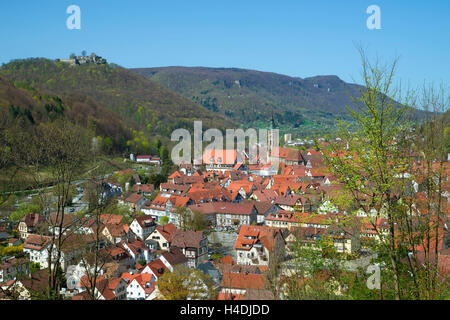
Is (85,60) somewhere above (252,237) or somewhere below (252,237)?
above

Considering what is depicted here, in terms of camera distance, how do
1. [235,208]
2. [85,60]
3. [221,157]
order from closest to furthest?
[235,208] < [221,157] < [85,60]

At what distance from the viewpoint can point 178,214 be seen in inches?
953

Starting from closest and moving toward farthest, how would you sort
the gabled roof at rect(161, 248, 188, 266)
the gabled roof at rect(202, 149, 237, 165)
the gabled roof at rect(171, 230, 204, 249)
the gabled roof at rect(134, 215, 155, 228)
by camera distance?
the gabled roof at rect(161, 248, 188, 266)
the gabled roof at rect(171, 230, 204, 249)
the gabled roof at rect(134, 215, 155, 228)
the gabled roof at rect(202, 149, 237, 165)

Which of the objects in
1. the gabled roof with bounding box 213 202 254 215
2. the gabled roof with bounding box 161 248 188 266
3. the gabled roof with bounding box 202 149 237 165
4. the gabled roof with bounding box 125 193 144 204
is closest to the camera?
the gabled roof with bounding box 161 248 188 266

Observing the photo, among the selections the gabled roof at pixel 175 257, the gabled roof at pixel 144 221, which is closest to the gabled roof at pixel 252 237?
the gabled roof at pixel 175 257

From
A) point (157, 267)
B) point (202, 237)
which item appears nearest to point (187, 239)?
point (202, 237)

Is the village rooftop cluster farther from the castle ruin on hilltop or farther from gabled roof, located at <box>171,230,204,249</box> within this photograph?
the castle ruin on hilltop

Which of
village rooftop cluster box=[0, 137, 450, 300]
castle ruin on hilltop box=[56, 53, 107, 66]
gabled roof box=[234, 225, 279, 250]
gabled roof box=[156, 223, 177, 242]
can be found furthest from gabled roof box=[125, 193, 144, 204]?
castle ruin on hilltop box=[56, 53, 107, 66]

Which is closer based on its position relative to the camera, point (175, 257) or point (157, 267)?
point (157, 267)

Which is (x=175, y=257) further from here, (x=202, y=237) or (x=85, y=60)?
(x=85, y=60)

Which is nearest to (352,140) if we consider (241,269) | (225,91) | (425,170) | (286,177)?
(425,170)

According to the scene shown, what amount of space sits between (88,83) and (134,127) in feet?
96.0

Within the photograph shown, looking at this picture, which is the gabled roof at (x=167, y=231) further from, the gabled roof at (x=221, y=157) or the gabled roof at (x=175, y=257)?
the gabled roof at (x=221, y=157)
